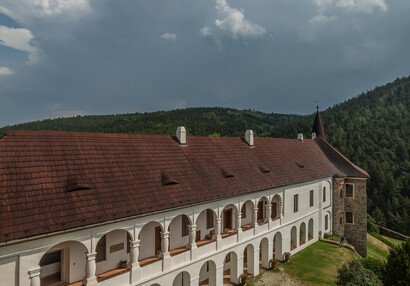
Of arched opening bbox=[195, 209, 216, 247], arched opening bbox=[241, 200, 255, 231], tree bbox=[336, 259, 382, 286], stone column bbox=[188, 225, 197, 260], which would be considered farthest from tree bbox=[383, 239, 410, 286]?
stone column bbox=[188, 225, 197, 260]

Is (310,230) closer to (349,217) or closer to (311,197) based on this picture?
(311,197)

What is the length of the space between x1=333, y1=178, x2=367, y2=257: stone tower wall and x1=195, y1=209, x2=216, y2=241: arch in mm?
20673

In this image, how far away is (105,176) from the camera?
1380 cm

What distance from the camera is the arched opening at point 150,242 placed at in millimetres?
14953

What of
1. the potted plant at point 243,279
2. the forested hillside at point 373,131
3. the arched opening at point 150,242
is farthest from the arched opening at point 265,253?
the forested hillside at point 373,131

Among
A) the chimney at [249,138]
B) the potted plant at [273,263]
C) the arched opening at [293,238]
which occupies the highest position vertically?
the chimney at [249,138]

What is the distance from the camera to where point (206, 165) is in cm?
1945

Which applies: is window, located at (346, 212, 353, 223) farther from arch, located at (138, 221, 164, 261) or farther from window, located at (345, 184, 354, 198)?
arch, located at (138, 221, 164, 261)

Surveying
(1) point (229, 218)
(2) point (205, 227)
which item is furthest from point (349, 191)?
(2) point (205, 227)

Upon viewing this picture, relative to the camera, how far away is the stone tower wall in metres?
32.3

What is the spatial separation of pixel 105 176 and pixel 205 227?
338 inches

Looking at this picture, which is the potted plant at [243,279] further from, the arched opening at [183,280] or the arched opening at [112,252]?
the arched opening at [112,252]

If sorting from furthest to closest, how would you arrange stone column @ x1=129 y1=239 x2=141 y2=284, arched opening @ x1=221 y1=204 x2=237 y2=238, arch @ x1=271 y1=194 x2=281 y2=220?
arch @ x1=271 y1=194 x2=281 y2=220
arched opening @ x1=221 y1=204 x2=237 y2=238
stone column @ x1=129 y1=239 x2=141 y2=284

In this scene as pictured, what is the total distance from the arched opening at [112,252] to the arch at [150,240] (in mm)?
835
